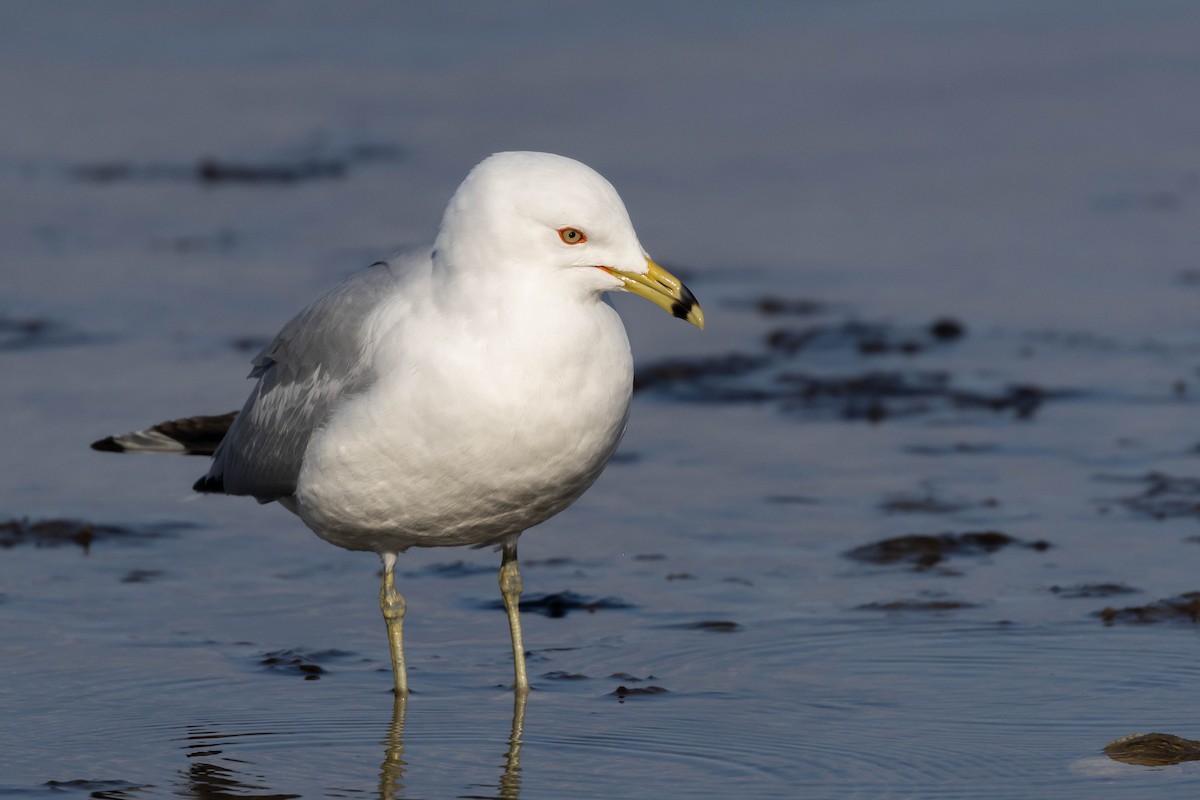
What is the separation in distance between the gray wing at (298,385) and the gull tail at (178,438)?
0.30 meters

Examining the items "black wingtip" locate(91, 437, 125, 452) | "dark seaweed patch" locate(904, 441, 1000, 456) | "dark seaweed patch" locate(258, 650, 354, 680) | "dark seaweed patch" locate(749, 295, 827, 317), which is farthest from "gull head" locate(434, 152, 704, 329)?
"dark seaweed patch" locate(749, 295, 827, 317)

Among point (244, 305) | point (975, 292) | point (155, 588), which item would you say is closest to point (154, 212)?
point (244, 305)

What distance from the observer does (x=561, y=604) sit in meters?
6.82

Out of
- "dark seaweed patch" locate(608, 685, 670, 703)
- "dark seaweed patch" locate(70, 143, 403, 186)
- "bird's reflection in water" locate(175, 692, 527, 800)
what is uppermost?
"dark seaweed patch" locate(70, 143, 403, 186)

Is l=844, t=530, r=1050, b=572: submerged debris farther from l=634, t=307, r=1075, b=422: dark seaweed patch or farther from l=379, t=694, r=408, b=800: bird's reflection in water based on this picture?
l=379, t=694, r=408, b=800: bird's reflection in water

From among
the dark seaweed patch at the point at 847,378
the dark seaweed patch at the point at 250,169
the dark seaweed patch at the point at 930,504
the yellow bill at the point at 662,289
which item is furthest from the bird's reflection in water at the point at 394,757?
the dark seaweed patch at the point at 250,169

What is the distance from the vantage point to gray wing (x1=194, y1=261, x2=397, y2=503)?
5.94m

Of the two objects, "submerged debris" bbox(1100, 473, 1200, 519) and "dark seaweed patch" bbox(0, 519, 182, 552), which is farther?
"submerged debris" bbox(1100, 473, 1200, 519)

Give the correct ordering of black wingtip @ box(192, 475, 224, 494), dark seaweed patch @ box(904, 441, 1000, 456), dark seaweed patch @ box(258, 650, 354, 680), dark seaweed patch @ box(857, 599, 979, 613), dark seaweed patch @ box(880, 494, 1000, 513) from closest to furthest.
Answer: dark seaweed patch @ box(258, 650, 354, 680) < dark seaweed patch @ box(857, 599, 979, 613) < black wingtip @ box(192, 475, 224, 494) < dark seaweed patch @ box(880, 494, 1000, 513) < dark seaweed patch @ box(904, 441, 1000, 456)

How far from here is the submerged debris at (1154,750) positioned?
5.13 meters

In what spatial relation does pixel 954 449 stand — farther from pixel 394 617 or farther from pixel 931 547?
pixel 394 617

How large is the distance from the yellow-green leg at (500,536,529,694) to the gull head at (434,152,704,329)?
1.13 metres

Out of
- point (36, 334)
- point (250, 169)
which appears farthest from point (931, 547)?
point (250, 169)

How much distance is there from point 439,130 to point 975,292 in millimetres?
5805
